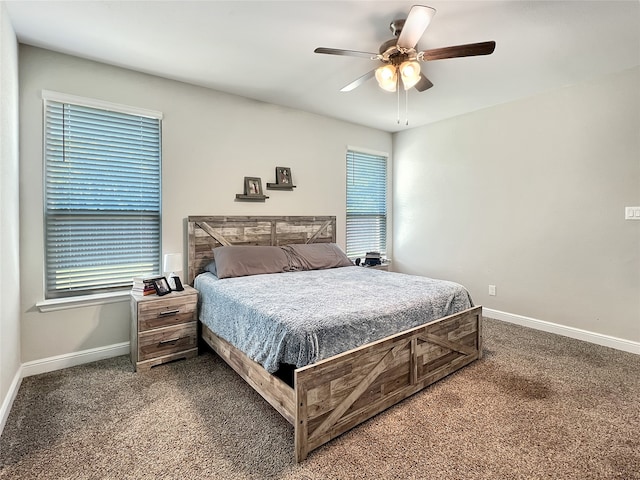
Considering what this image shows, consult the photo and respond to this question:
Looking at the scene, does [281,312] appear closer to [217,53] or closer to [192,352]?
[192,352]

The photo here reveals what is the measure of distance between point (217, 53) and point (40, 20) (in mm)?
1168

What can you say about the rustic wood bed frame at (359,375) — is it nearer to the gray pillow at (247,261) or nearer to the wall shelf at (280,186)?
the gray pillow at (247,261)

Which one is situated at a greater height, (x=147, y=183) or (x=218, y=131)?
(x=218, y=131)

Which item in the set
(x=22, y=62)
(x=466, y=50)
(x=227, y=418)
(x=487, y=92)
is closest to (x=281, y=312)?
(x=227, y=418)

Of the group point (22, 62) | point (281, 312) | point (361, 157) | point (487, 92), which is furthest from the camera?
point (361, 157)

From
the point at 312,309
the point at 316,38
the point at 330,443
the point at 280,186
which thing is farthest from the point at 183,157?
the point at 330,443

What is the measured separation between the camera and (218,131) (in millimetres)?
3455

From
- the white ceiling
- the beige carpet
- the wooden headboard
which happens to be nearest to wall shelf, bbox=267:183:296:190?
the wooden headboard

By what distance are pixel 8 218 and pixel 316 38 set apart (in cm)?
248

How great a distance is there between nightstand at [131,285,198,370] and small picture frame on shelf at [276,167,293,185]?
1684 mm

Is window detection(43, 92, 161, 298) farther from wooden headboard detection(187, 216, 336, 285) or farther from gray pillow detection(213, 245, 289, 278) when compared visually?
gray pillow detection(213, 245, 289, 278)

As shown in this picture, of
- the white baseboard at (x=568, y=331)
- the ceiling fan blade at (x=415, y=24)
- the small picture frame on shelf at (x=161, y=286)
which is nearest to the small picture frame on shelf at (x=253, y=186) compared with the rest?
the small picture frame on shelf at (x=161, y=286)

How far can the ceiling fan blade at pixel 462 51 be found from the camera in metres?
1.93

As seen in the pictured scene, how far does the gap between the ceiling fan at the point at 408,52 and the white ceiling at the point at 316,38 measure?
7.7 inches
